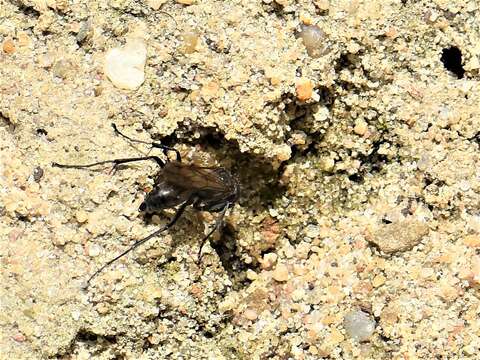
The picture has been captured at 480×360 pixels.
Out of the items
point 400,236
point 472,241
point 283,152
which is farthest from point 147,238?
point 472,241

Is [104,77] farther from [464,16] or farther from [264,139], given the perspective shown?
[464,16]

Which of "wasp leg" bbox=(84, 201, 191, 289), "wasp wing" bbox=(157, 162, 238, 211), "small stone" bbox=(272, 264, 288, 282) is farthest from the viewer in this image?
"small stone" bbox=(272, 264, 288, 282)

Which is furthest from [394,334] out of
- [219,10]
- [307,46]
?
[219,10]

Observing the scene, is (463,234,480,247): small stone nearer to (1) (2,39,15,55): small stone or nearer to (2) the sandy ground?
(2) the sandy ground

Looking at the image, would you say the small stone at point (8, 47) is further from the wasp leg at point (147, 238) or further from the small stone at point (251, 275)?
the small stone at point (251, 275)

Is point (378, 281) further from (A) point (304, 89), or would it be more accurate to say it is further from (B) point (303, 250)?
(A) point (304, 89)

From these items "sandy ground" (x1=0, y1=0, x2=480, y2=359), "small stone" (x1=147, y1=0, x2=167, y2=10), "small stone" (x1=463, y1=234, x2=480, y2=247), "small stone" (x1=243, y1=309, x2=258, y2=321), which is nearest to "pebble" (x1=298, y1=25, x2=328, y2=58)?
"sandy ground" (x1=0, y1=0, x2=480, y2=359)

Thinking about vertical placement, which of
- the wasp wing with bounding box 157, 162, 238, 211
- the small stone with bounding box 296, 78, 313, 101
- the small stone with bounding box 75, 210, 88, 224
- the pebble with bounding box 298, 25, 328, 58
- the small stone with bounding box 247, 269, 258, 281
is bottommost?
the small stone with bounding box 247, 269, 258, 281
